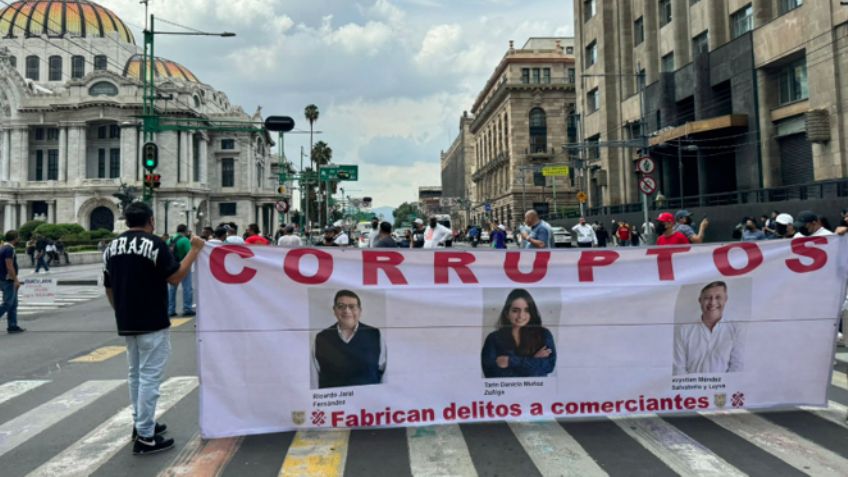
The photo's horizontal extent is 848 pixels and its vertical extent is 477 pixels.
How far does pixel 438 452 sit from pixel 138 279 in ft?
9.02

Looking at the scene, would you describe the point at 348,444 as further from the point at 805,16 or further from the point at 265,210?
the point at 265,210

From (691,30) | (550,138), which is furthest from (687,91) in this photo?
(550,138)

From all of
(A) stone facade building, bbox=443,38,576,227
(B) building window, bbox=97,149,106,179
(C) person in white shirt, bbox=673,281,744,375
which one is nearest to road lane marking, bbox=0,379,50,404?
(C) person in white shirt, bbox=673,281,744,375

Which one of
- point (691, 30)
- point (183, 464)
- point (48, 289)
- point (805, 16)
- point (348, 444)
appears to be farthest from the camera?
point (691, 30)

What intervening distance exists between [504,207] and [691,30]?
4289cm

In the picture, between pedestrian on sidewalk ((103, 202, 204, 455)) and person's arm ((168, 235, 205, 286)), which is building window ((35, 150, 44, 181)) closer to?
pedestrian on sidewalk ((103, 202, 204, 455))

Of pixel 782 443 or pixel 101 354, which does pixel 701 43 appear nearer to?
pixel 782 443

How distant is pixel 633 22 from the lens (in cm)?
4341

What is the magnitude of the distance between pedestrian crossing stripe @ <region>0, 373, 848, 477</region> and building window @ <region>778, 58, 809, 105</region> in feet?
89.8

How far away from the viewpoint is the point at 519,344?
514cm

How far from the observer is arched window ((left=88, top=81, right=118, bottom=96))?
248 feet

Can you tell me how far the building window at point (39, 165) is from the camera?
7750cm

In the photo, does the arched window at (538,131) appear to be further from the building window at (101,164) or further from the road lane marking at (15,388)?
the road lane marking at (15,388)

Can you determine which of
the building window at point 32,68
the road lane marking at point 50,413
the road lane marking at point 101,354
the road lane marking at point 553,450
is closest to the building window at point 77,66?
the building window at point 32,68
